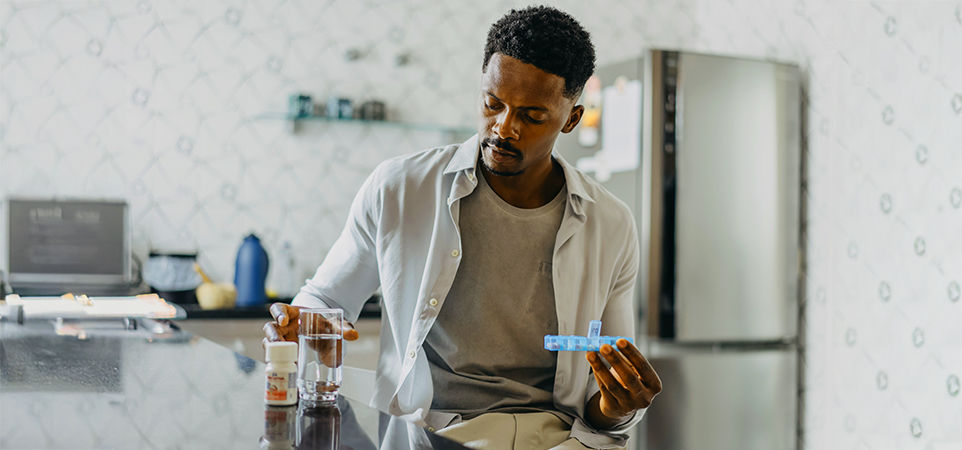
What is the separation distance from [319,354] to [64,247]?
214 centimetres

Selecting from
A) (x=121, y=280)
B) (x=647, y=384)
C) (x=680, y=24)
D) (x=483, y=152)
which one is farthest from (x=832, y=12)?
(x=121, y=280)

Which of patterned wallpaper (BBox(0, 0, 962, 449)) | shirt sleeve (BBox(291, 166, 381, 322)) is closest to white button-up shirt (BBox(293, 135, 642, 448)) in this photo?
shirt sleeve (BBox(291, 166, 381, 322))

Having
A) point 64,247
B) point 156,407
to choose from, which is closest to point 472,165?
point 156,407

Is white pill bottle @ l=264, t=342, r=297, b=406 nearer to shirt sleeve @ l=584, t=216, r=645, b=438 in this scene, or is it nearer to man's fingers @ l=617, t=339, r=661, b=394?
man's fingers @ l=617, t=339, r=661, b=394

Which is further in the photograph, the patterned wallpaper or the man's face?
the patterned wallpaper

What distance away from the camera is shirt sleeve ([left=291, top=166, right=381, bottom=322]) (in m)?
1.62

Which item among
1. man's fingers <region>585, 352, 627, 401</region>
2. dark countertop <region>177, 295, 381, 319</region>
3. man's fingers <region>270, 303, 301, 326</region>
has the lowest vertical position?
dark countertop <region>177, 295, 381, 319</region>

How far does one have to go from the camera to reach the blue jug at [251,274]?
3129 millimetres

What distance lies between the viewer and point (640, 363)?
4.26 feet

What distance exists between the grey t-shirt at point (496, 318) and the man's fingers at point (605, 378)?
0.20m

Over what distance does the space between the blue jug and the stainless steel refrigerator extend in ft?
4.13

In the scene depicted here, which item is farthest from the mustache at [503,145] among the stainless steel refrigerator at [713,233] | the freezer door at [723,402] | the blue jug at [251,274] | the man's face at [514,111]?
the blue jug at [251,274]

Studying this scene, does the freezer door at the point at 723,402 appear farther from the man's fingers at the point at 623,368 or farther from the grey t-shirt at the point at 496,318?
the man's fingers at the point at 623,368

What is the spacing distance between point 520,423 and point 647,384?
9.6 inches
